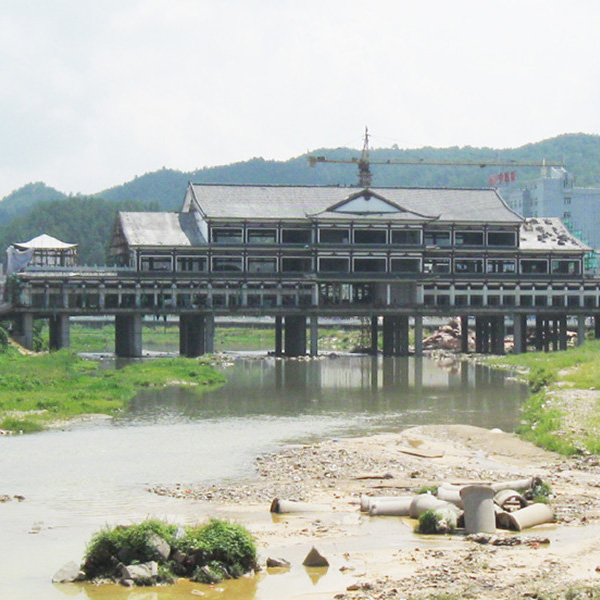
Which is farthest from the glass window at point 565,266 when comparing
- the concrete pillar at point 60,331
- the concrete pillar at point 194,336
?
A: the concrete pillar at point 60,331

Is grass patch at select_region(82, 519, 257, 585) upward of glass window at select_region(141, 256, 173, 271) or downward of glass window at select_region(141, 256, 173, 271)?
downward

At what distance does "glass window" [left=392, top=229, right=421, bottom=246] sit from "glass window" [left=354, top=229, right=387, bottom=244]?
85cm

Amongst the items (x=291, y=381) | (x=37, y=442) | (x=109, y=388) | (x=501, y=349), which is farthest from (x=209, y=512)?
(x=501, y=349)

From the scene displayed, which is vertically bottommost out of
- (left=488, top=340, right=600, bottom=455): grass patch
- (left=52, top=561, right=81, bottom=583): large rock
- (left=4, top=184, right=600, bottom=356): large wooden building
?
(left=52, top=561, right=81, bottom=583): large rock

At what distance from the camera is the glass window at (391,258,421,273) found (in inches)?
3543

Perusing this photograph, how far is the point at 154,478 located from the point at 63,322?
51771mm

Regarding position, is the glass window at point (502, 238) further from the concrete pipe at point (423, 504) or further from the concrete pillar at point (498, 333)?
the concrete pipe at point (423, 504)

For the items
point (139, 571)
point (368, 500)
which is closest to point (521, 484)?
point (368, 500)

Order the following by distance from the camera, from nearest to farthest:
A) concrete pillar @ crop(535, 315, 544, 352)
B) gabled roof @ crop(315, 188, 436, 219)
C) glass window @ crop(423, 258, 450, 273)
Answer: gabled roof @ crop(315, 188, 436, 219), glass window @ crop(423, 258, 450, 273), concrete pillar @ crop(535, 315, 544, 352)

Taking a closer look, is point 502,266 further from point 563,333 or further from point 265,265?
point 265,265

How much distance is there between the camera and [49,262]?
9119cm

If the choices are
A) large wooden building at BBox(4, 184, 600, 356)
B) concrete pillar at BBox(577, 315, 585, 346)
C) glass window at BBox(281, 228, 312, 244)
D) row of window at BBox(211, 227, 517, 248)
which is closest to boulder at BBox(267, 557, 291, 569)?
large wooden building at BBox(4, 184, 600, 356)

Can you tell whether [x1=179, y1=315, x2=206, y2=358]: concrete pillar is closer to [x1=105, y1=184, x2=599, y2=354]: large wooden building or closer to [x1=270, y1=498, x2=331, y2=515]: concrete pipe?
[x1=105, y1=184, x2=599, y2=354]: large wooden building

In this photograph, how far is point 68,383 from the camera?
52031 millimetres
